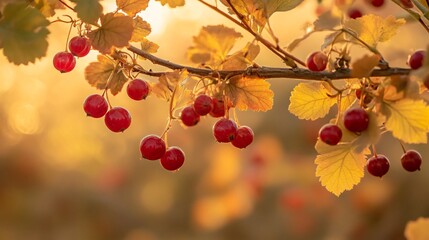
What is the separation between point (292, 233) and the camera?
19.1 ft

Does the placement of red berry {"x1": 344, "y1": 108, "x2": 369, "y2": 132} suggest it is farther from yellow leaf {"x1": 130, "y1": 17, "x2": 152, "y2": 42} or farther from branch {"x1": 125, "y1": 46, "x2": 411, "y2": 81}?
yellow leaf {"x1": 130, "y1": 17, "x2": 152, "y2": 42}

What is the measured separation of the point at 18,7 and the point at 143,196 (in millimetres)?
5473

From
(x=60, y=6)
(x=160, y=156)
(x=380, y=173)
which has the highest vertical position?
(x=60, y=6)

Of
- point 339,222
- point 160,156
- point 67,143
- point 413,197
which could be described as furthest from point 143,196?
point 160,156

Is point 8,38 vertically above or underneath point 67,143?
underneath

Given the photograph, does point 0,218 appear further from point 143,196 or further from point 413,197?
point 413,197

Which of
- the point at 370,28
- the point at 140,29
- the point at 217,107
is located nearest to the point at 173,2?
the point at 140,29

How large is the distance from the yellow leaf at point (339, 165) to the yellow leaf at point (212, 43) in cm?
18

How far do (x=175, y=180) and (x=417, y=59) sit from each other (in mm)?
5397

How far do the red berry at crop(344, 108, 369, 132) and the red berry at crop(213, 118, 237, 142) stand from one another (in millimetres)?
241

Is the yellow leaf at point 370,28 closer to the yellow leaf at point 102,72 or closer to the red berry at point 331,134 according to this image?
the red berry at point 331,134

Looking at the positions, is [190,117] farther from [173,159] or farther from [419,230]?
[419,230]

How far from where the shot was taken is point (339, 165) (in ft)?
Answer: 3.33

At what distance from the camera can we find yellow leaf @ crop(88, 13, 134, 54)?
95 cm
